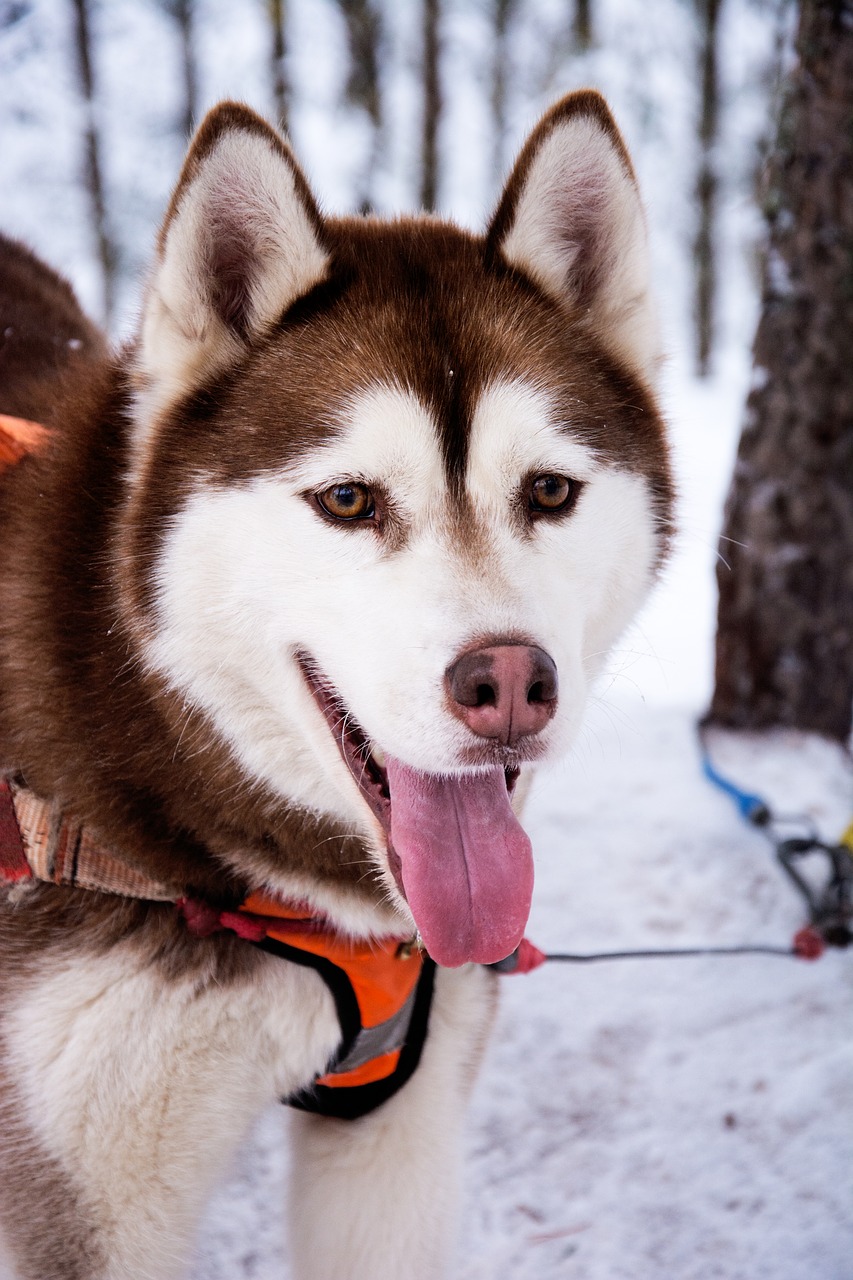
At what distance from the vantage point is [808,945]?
2633 millimetres

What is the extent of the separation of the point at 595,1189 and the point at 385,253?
77.4 inches

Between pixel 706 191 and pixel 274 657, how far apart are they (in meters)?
14.3

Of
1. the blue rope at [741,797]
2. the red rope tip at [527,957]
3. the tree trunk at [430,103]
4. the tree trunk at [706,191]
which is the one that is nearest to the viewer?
the red rope tip at [527,957]

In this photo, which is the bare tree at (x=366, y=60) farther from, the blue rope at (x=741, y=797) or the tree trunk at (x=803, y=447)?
the blue rope at (x=741, y=797)

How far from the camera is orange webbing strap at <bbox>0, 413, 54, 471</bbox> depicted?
1.69 meters

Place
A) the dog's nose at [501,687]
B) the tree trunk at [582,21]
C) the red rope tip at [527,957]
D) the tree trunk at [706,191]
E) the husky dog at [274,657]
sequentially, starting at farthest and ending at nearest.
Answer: the tree trunk at [706,191] < the tree trunk at [582,21] < the red rope tip at [527,957] < the husky dog at [274,657] < the dog's nose at [501,687]

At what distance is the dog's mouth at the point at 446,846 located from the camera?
142 cm

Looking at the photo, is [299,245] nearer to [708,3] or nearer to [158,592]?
[158,592]

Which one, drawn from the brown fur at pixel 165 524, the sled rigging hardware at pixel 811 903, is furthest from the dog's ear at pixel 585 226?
the sled rigging hardware at pixel 811 903

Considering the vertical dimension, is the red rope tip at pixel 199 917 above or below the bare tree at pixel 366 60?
below

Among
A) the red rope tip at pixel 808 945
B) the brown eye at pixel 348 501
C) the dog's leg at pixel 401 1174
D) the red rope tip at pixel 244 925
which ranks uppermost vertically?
the brown eye at pixel 348 501

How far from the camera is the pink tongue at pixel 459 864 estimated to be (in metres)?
1.42

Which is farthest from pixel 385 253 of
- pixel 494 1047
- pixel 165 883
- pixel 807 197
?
pixel 807 197

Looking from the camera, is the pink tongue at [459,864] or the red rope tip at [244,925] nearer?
the pink tongue at [459,864]
